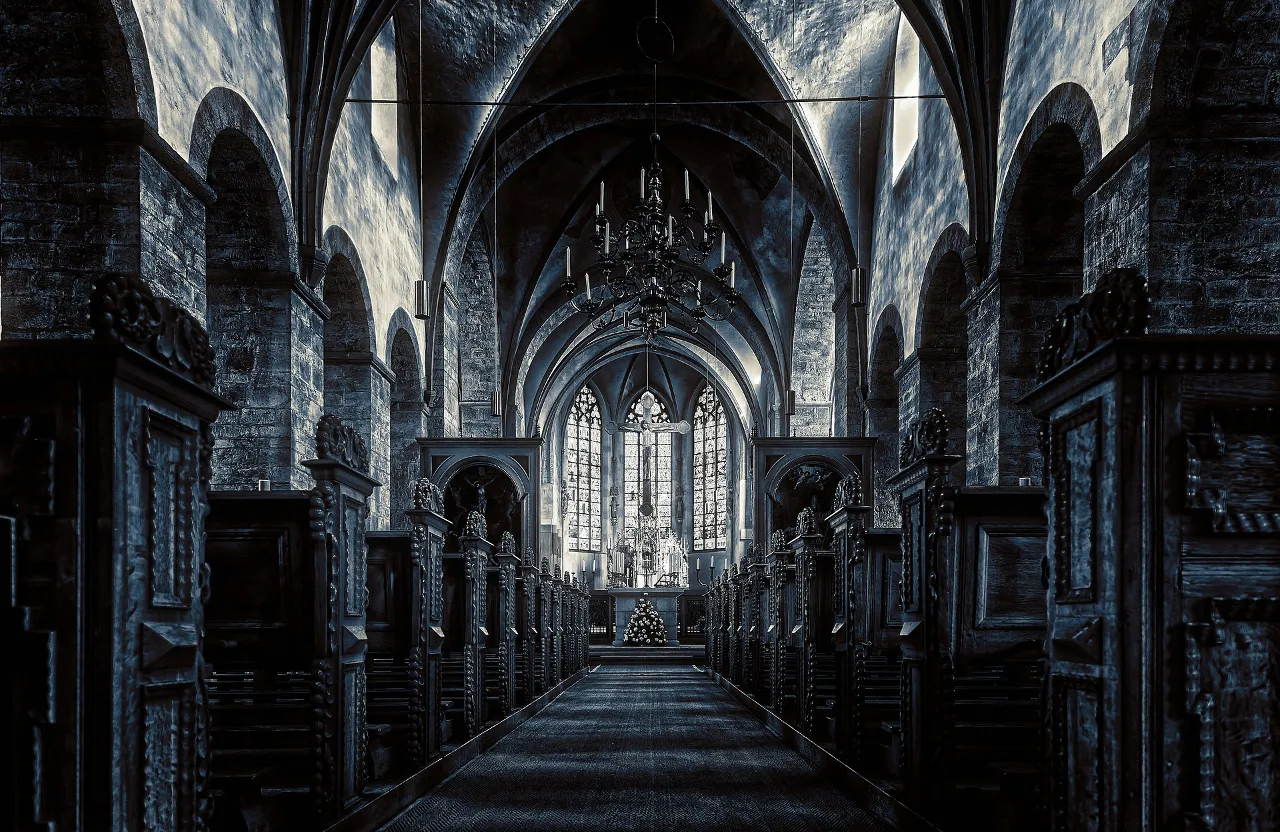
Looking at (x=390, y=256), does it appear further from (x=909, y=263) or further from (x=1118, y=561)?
(x=1118, y=561)

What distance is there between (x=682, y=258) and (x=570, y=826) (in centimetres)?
1786

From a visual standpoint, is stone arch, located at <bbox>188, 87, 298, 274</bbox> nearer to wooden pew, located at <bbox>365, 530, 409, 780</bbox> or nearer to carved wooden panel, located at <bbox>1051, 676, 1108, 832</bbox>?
wooden pew, located at <bbox>365, 530, 409, 780</bbox>

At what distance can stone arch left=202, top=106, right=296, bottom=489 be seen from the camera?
982 centimetres

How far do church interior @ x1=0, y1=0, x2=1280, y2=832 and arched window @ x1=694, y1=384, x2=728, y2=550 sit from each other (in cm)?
1274

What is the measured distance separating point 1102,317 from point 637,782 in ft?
15.1

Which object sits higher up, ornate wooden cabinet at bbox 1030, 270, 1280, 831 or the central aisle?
ornate wooden cabinet at bbox 1030, 270, 1280, 831

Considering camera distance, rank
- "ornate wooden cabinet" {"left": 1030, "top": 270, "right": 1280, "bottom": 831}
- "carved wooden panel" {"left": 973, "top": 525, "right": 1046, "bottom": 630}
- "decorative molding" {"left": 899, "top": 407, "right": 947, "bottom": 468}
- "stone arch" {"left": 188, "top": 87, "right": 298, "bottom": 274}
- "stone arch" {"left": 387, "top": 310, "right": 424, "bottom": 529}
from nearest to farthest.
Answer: "ornate wooden cabinet" {"left": 1030, "top": 270, "right": 1280, "bottom": 831}, "decorative molding" {"left": 899, "top": 407, "right": 947, "bottom": 468}, "carved wooden panel" {"left": 973, "top": 525, "right": 1046, "bottom": 630}, "stone arch" {"left": 188, "top": 87, "right": 298, "bottom": 274}, "stone arch" {"left": 387, "top": 310, "right": 424, "bottom": 529}

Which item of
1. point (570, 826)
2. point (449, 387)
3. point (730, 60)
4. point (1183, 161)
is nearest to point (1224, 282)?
point (1183, 161)

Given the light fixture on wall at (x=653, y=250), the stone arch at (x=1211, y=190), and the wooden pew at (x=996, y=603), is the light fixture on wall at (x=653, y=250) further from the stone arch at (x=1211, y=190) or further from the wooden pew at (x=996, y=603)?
the wooden pew at (x=996, y=603)

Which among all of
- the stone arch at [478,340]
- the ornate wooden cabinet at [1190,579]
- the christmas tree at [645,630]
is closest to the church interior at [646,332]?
the ornate wooden cabinet at [1190,579]

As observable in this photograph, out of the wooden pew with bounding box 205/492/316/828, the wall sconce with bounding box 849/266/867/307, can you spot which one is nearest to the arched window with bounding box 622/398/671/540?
the wall sconce with bounding box 849/266/867/307

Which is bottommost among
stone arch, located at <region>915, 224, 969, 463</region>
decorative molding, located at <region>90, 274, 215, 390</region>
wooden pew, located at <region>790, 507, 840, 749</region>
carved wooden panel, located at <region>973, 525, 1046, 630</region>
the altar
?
the altar

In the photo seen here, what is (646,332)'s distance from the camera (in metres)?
15.8

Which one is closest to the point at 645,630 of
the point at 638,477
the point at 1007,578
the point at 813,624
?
the point at 638,477
